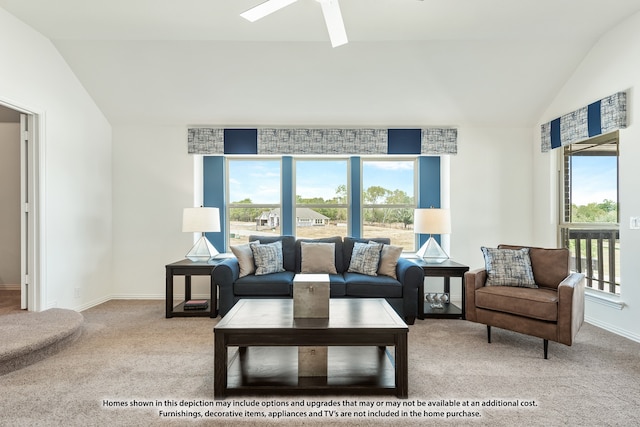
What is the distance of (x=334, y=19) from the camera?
2.54 m

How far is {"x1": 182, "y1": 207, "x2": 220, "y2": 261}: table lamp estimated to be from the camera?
4.21 m

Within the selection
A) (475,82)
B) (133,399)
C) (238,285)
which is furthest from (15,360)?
(475,82)

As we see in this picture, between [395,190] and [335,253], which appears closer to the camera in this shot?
[335,253]

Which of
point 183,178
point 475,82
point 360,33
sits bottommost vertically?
point 183,178

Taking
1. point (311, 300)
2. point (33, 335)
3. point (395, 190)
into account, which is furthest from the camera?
point (395, 190)

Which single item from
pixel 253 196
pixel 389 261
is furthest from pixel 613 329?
pixel 253 196

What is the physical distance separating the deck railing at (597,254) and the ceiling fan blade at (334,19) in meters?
3.36

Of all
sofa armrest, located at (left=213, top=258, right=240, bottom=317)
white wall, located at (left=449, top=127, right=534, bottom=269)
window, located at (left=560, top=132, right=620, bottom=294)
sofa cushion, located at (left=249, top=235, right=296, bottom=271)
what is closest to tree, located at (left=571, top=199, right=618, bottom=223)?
window, located at (left=560, top=132, right=620, bottom=294)

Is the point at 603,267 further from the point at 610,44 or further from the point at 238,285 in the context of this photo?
the point at 238,285

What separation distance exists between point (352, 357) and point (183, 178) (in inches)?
132

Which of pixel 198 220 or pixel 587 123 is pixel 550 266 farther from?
pixel 198 220

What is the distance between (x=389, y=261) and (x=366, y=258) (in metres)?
0.27

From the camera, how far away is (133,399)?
2170 mm

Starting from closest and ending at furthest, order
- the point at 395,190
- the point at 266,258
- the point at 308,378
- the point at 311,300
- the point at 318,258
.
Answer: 1. the point at 308,378
2. the point at 311,300
3. the point at 266,258
4. the point at 318,258
5. the point at 395,190
